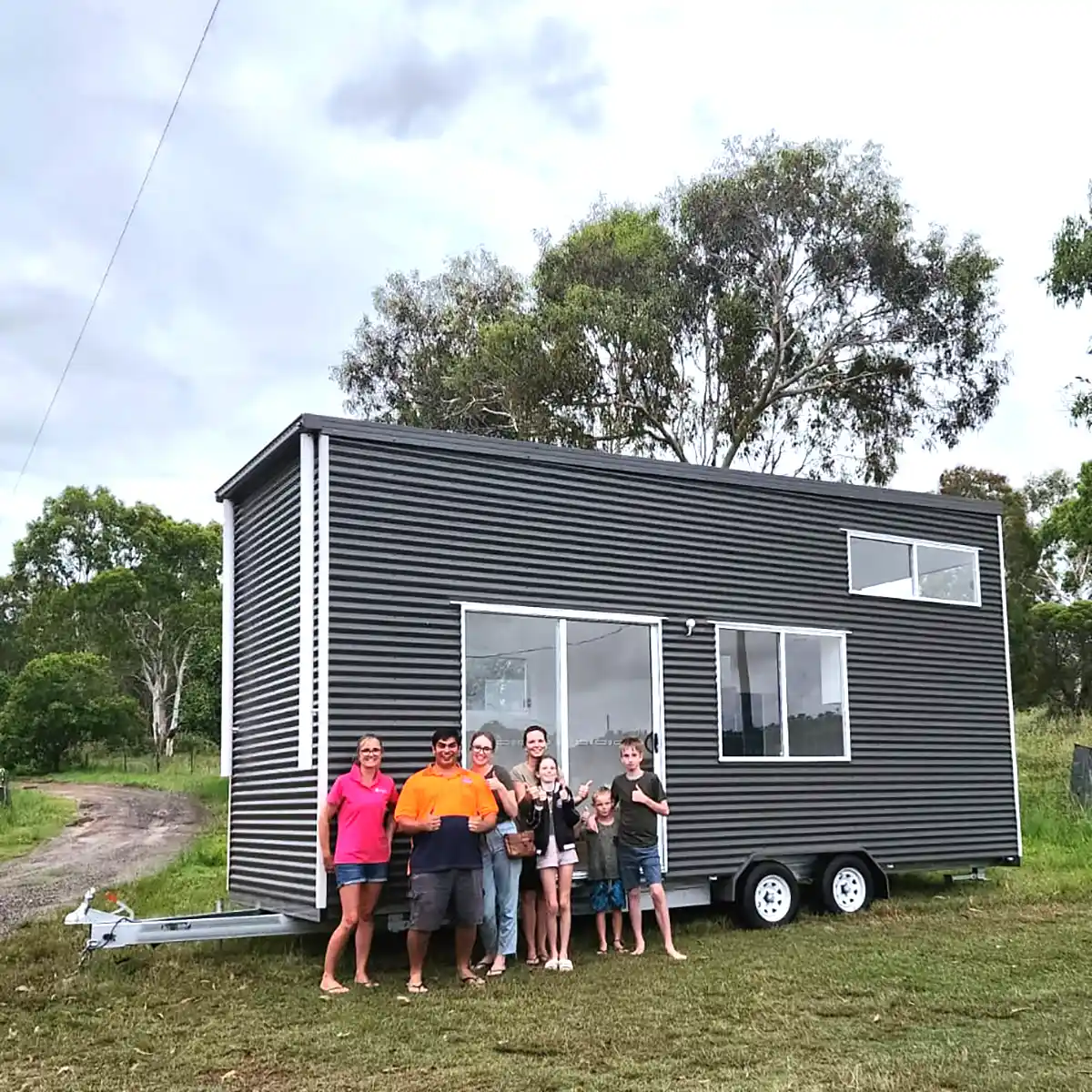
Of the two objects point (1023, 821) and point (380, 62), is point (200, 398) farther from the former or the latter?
point (1023, 821)

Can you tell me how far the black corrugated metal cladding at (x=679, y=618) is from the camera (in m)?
8.00

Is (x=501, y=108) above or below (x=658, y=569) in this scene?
above

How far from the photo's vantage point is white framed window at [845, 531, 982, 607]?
10.4 meters

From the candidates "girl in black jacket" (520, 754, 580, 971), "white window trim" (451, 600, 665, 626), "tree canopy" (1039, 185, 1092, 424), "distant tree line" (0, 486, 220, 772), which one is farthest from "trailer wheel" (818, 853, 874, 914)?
"distant tree line" (0, 486, 220, 772)

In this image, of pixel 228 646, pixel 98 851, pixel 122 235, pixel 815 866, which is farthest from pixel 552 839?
pixel 98 851

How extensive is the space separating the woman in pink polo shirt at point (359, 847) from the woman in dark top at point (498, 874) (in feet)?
1.92

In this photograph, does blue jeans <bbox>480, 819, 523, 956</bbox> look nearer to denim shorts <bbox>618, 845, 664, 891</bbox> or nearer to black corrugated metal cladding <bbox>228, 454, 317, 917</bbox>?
denim shorts <bbox>618, 845, 664, 891</bbox>

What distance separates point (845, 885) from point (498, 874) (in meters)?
3.33

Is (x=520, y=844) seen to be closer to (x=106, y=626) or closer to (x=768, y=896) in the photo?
(x=768, y=896)

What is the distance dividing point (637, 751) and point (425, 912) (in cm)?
178

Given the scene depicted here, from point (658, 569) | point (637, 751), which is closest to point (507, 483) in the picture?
point (658, 569)

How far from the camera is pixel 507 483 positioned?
8672mm

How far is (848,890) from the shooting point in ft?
32.0

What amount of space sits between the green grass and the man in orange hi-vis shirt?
9.72 meters
